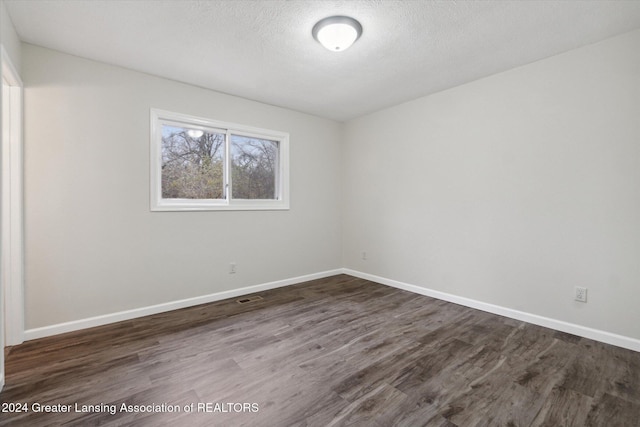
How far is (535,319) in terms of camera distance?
8.91 feet

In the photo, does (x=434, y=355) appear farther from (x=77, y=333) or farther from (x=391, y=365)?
(x=77, y=333)

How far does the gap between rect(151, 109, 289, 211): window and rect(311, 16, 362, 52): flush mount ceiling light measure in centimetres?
178

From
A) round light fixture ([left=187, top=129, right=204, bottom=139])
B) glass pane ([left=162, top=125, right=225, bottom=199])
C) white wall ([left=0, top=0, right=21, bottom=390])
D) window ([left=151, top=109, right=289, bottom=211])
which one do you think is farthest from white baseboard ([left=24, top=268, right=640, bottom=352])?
round light fixture ([left=187, top=129, right=204, bottom=139])

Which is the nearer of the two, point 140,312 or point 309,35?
point 309,35

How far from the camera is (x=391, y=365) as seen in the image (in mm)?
2012

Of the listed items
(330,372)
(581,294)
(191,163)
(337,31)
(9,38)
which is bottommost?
(330,372)

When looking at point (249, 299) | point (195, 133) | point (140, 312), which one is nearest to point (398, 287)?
point (249, 299)

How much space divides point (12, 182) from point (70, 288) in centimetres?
100

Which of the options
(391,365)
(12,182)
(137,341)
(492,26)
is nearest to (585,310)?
(391,365)

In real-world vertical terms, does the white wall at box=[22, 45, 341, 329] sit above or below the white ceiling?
below

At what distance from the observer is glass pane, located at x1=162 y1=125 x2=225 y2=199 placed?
10.4ft

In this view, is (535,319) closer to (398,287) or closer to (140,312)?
(398,287)

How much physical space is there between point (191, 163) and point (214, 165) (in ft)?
0.91

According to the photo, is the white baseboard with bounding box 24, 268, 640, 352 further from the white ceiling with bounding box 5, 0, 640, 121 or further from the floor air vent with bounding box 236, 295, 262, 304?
the white ceiling with bounding box 5, 0, 640, 121
